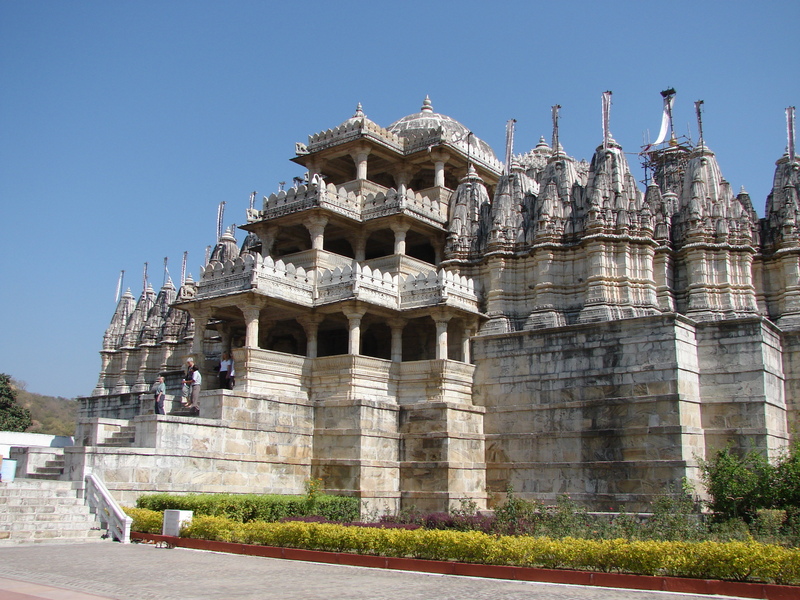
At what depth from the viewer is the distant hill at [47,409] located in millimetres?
87438

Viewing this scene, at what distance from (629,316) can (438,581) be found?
17.1 m

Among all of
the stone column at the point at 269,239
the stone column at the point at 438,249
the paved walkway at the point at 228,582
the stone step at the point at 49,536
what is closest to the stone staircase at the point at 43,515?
the stone step at the point at 49,536

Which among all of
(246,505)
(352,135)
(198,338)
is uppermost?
(352,135)

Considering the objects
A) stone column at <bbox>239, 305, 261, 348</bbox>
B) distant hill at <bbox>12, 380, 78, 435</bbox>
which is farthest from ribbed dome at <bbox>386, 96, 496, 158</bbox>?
distant hill at <bbox>12, 380, 78, 435</bbox>

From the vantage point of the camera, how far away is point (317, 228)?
32531 millimetres

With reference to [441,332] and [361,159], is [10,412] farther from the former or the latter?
[441,332]

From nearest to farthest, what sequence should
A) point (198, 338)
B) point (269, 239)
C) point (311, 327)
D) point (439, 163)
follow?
point (311, 327) < point (198, 338) < point (269, 239) < point (439, 163)

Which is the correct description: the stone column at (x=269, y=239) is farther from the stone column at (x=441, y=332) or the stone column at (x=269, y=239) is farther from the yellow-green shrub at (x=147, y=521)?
the yellow-green shrub at (x=147, y=521)

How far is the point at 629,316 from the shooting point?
95.5 ft

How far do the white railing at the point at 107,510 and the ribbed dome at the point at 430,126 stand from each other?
71.6 ft

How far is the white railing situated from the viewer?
1955cm

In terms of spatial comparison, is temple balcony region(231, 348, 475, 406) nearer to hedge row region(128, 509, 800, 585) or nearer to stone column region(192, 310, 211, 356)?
stone column region(192, 310, 211, 356)

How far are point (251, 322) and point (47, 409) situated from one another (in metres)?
88.0

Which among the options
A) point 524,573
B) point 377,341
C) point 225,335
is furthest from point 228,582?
point 377,341
